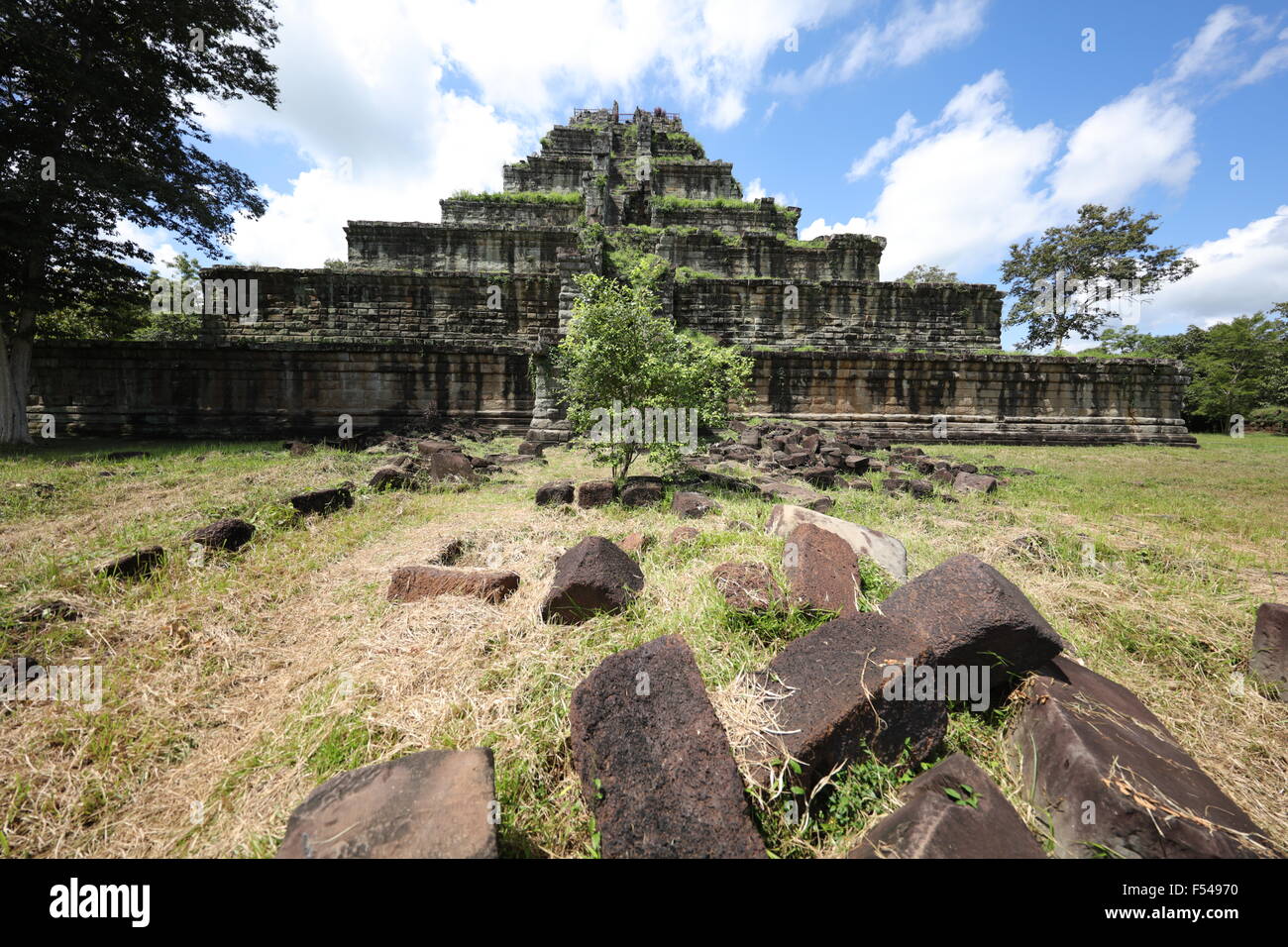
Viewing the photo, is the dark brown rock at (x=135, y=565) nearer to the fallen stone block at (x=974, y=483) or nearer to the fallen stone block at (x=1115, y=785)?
A: the fallen stone block at (x=1115, y=785)

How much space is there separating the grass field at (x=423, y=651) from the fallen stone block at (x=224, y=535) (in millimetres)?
122

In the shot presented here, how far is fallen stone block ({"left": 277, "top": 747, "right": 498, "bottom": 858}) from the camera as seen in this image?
4.16ft

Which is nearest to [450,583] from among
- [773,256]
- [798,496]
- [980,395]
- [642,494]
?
[642,494]

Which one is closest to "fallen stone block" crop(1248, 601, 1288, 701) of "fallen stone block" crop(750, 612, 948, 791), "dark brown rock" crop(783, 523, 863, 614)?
"dark brown rock" crop(783, 523, 863, 614)

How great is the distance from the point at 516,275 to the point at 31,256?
9483mm

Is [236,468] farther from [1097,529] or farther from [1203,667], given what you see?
[1097,529]

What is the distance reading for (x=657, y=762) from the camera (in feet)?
5.09

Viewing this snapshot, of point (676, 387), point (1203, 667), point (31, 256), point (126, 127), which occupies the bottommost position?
point (1203, 667)

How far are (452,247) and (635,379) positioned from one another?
14416 mm

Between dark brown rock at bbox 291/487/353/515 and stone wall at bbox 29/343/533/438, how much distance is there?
6436mm

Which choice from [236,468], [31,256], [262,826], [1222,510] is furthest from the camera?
[31,256]

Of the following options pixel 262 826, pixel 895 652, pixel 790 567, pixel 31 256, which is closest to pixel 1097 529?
pixel 790 567

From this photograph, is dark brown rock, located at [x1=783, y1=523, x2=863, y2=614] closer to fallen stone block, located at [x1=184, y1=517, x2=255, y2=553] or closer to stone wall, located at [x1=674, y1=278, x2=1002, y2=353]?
fallen stone block, located at [x1=184, y1=517, x2=255, y2=553]

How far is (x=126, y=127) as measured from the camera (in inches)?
398
